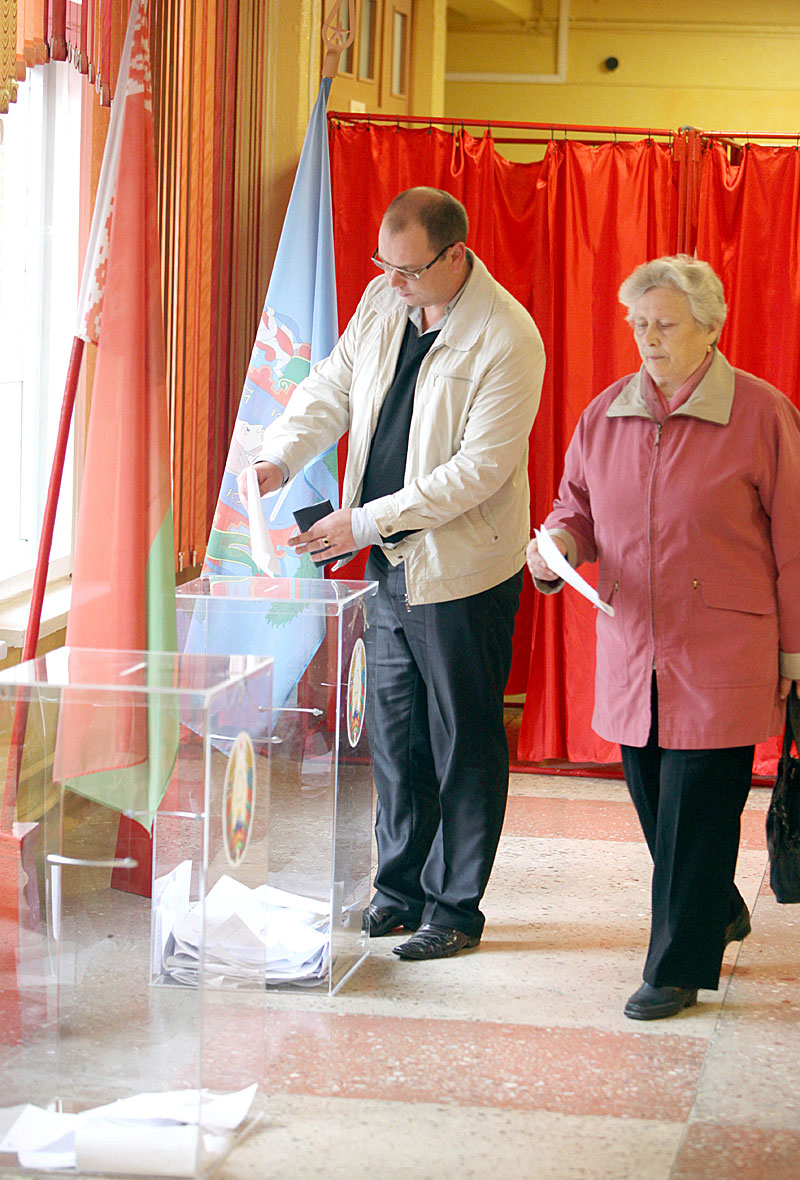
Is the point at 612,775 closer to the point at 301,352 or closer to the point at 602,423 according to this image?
the point at 301,352

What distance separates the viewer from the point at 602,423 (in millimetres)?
2561

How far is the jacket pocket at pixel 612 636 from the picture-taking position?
2.52m

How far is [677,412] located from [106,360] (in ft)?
3.43

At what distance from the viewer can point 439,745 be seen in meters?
2.79

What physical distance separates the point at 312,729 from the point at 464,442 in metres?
0.64

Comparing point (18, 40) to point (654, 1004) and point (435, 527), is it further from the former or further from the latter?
point (654, 1004)

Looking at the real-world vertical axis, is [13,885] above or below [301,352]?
below

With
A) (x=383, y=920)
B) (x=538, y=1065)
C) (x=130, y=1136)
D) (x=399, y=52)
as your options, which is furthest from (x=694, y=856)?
(x=399, y=52)

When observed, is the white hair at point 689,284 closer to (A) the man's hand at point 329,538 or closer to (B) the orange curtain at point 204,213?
(A) the man's hand at point 329,538

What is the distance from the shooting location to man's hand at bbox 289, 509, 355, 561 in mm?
2682

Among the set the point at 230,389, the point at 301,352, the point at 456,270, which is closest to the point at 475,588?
the point at 456,270

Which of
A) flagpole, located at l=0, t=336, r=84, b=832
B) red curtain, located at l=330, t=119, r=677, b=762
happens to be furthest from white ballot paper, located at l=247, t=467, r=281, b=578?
red curtain, located at l=330, t=119, r=677, b=762

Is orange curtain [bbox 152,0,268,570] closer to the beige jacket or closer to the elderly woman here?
the beige jacket

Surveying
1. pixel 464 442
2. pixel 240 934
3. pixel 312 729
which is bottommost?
pixel 240 934
